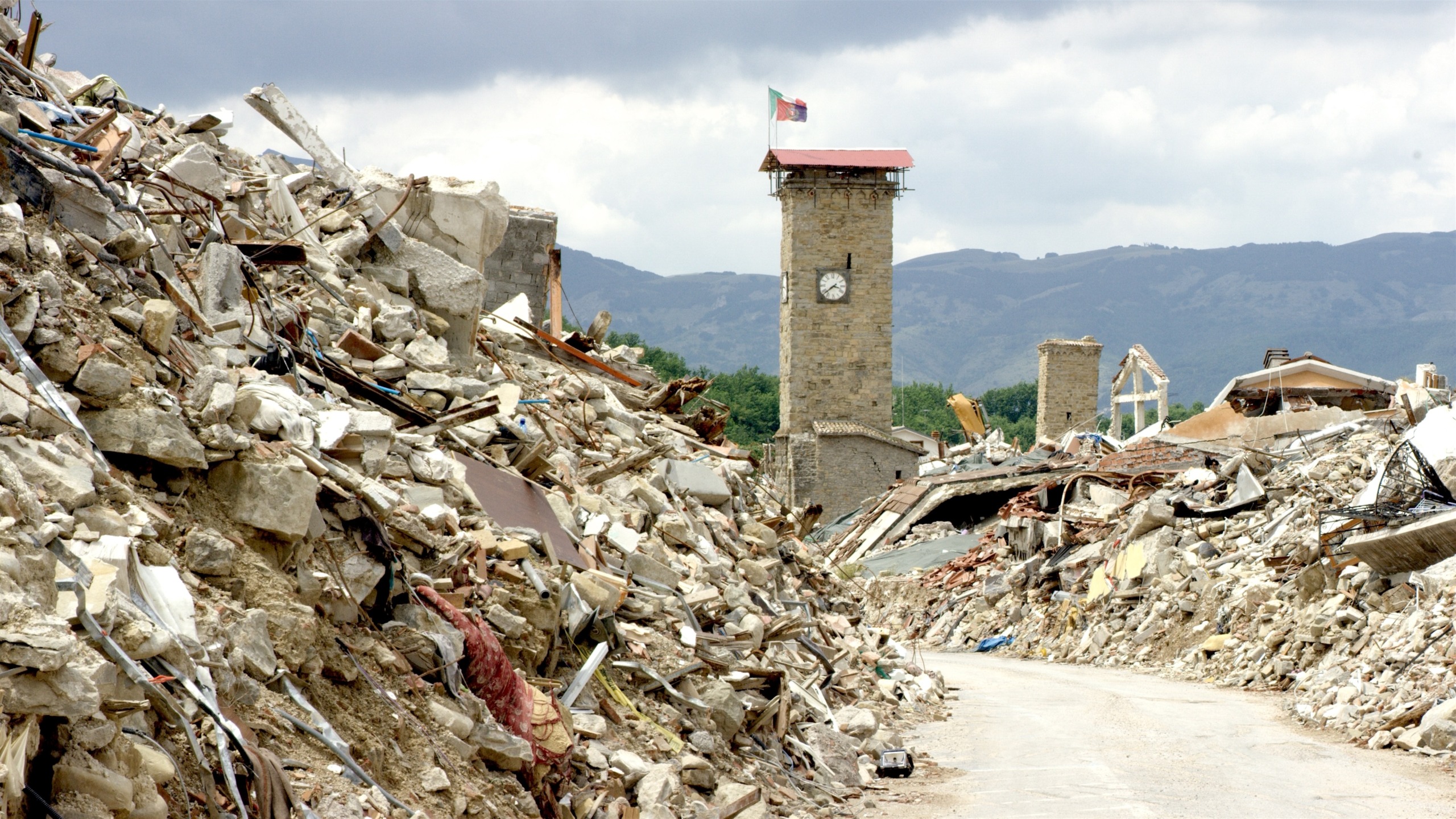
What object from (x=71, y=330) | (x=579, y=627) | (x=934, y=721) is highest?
(x=71, y=330)

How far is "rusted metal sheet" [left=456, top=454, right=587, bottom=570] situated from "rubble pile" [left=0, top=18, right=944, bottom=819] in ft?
0.11

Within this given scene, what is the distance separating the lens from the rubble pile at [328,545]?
422cm

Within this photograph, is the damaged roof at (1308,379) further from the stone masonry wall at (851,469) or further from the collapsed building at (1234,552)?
the stone masonry wall at (851,469)

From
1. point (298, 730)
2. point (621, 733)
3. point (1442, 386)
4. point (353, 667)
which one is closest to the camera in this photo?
point (298, 730)

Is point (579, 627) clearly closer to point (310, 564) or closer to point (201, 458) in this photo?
point (310, 564)

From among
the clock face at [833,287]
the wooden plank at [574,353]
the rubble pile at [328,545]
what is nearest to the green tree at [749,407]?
the clock face at [833,287]

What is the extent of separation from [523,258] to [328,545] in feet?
29.3

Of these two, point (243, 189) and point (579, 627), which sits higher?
point (243, 189)

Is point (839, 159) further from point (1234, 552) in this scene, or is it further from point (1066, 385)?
point (1234, 552)

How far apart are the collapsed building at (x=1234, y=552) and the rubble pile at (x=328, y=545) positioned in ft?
14.3

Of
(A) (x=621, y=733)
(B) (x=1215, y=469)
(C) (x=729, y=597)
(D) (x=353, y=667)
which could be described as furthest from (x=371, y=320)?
(B) (x=1215, y=469)

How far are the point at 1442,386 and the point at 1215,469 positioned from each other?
7769mm

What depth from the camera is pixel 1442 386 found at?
2631 centimetres

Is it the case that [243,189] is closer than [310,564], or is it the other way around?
[310,564]
